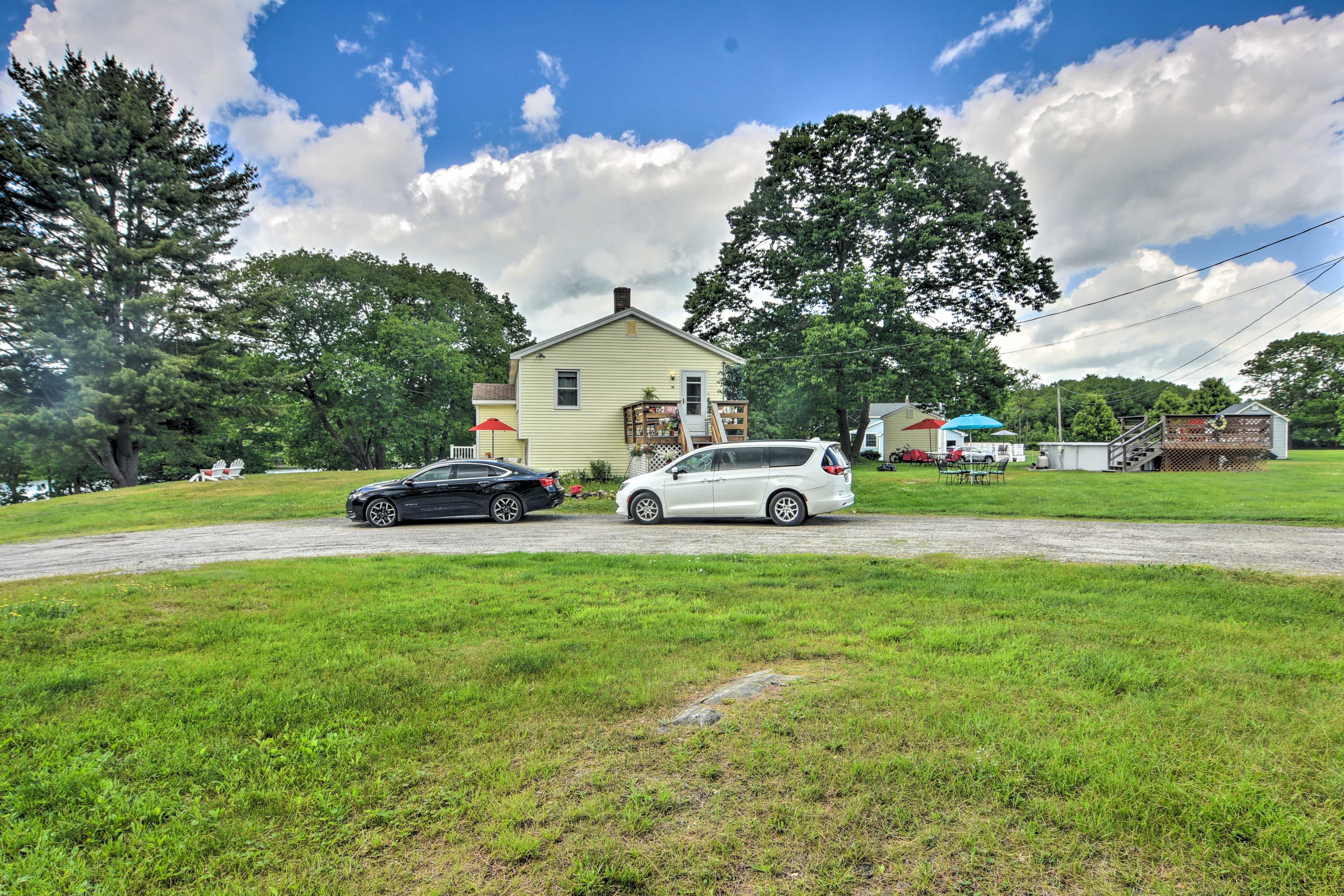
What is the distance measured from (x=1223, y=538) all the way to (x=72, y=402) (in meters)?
33.9

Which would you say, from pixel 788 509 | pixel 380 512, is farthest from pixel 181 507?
pixel 788 509

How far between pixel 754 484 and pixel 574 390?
10.8 m

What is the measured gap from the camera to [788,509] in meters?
11.6

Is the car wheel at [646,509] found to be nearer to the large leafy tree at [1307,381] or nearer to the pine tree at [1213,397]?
the pine tree at [1213,397]

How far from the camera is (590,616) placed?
5.02m

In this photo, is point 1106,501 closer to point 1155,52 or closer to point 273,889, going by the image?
point 1155,52

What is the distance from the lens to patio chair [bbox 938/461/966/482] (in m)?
19.5

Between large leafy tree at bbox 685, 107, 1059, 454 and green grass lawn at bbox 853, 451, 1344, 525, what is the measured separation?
709 cm

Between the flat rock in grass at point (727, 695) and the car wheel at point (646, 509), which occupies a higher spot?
the car wheel at point (646, 509)

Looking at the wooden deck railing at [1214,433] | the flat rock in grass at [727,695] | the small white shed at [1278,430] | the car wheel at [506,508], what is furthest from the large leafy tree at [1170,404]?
the flat rock in grass at [727,695]

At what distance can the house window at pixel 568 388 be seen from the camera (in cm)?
2064

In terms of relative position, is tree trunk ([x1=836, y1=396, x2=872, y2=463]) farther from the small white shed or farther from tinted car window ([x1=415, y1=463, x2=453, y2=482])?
the small white shed

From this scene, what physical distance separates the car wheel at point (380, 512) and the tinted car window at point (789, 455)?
819cm

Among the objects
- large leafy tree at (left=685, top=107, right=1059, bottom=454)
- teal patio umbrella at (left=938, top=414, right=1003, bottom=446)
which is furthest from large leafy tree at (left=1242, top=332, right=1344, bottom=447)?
teal patio umbrella at (left=938, top=414, right=1003, bottom=446)
